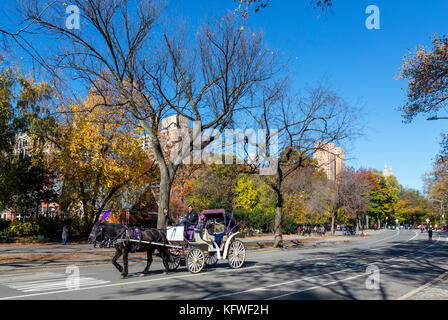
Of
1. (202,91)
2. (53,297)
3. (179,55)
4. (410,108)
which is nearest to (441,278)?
(410,108)

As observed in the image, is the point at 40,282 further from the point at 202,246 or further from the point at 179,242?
the point at 202,246

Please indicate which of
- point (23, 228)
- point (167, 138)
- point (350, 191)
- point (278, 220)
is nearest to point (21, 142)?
point (23, 228)

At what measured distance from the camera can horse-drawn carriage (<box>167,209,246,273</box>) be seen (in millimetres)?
12966

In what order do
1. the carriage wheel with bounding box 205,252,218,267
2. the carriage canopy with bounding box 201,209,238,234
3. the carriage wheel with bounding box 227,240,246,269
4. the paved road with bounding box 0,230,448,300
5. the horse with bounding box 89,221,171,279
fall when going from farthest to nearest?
the carriage canopy with bounding box 201,209,238,234 < the carriage wheel with bounding box 227,240,246,269 < the carriage wheel with bounding box 205,252,218,267 < the horse with bounding box 89,221,171,279 < the paved road with bounding box 0,230,448,300

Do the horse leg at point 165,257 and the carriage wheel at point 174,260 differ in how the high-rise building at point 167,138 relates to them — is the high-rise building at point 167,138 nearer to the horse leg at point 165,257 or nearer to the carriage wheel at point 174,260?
the carriage wheel at point 174,260

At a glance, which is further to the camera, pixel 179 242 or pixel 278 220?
pixel 278 220

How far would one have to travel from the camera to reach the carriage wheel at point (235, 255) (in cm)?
1427

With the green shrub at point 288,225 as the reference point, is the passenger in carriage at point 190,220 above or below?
above

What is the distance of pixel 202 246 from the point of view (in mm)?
13656

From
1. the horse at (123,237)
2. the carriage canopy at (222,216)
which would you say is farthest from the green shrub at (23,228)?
the horse at (123,237)

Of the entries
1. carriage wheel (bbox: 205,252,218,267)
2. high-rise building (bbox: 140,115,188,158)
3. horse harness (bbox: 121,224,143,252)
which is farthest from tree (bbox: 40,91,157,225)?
horse harness (bbox: 121,224,143,252)

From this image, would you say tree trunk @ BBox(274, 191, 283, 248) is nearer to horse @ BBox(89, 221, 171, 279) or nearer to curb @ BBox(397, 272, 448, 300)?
curb @ BBox(397, 272, 448, 300)

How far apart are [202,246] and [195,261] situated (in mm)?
1015
